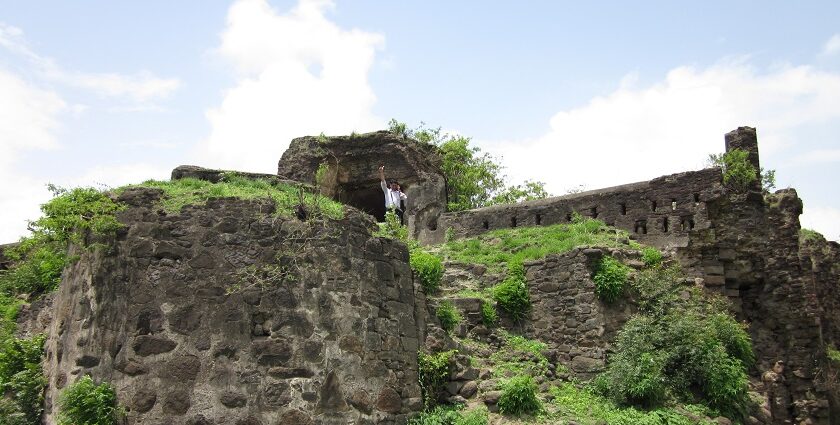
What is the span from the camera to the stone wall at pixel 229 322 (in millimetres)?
11008

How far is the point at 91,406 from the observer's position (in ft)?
35.7

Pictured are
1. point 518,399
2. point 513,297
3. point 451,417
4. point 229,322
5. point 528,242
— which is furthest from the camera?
point 528,242

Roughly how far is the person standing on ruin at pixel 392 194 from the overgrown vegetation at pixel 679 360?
813 cm

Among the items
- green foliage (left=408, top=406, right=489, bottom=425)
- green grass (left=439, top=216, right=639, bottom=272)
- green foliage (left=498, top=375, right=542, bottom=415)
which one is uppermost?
green grass (left=439, top=216, right=639, bottom=272)

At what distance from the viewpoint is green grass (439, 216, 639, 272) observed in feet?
56.5

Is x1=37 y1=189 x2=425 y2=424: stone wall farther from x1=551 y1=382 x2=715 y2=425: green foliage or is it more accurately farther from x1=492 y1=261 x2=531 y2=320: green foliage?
x1=492 y1=261 x2=531 y2=320: green foliage

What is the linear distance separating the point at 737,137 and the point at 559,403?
28.4 feet

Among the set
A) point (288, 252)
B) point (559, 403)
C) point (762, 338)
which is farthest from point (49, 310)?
point (762, 338)

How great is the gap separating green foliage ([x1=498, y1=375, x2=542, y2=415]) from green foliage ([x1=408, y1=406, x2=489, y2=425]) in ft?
1.20

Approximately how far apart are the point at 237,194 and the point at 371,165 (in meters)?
10.7

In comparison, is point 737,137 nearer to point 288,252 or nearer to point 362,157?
point 362,157

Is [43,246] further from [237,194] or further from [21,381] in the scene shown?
[237,194]

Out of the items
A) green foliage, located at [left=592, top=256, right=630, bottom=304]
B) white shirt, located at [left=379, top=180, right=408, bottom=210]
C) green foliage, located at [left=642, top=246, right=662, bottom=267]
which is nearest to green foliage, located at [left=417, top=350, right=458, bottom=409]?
green foliage, located at [left=592, top=256, right=630, bottom=304]

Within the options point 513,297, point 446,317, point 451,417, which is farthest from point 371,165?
point 451,417
